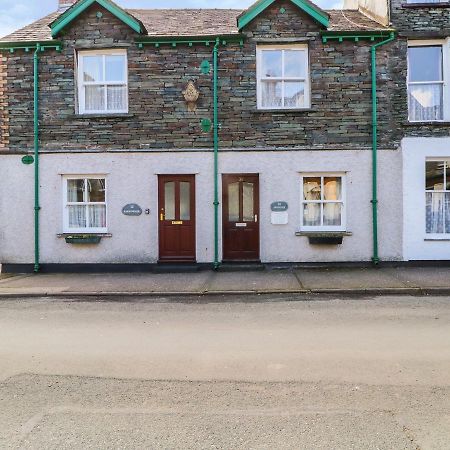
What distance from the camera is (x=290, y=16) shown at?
1150cm

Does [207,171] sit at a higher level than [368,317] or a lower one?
higher

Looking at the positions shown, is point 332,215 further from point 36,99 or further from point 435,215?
point 36,99

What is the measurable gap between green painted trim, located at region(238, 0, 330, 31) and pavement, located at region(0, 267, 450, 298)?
6.94 meters

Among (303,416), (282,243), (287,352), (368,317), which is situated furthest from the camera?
(282,243)

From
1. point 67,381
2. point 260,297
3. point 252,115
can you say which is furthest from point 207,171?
point 67,381

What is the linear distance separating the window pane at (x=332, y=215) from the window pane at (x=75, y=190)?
7048 millimetres

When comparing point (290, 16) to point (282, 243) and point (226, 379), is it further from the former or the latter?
point (226, 379)

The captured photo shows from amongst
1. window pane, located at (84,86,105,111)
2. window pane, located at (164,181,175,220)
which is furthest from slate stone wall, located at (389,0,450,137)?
window pane, located at (84,86,105,111)

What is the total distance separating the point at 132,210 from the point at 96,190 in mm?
1294

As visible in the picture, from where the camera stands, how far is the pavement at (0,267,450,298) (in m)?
8.53

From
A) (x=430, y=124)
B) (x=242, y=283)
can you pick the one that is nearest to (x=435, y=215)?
(x=430, y=124)

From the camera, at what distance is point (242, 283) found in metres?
9.38

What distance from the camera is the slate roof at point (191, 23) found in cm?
1167

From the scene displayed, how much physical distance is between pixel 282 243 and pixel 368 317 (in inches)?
193
